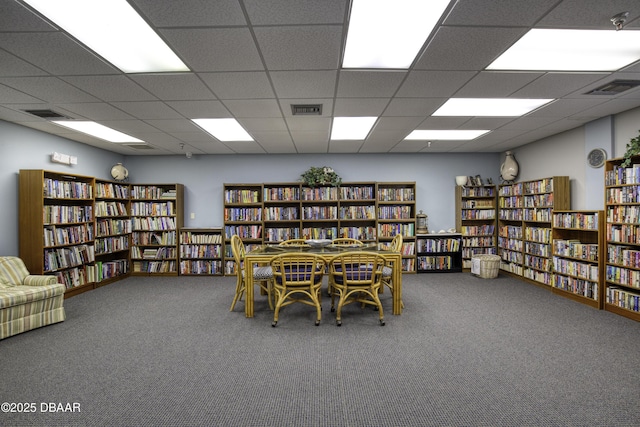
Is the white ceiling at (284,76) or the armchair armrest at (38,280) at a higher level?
the white ceiling at (284,76)

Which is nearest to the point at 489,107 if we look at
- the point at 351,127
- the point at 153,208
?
the point at 351,127

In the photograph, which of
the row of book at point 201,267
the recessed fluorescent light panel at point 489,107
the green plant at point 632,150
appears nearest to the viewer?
the green plant at point 632,150

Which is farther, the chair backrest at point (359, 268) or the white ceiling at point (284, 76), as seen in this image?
the chair backrest at point (359, 268)

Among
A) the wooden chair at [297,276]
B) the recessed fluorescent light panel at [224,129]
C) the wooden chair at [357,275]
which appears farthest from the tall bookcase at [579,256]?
the recessed fluorescent light panel at [224,129]

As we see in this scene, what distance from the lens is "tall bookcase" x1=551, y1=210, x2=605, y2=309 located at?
3791 mm

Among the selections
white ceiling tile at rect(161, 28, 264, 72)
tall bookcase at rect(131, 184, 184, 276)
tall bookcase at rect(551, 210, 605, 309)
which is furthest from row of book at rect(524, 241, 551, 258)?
tall bookcase at rect(131, 184, 184, 276)

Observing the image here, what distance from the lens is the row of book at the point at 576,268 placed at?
12.7 feet

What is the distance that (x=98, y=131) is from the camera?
455cm

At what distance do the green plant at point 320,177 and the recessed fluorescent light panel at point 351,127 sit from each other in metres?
1.04

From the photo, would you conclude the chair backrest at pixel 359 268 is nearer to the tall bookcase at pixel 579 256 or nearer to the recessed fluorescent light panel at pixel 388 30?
the recessed fluorescent light panel at pixel 388 30

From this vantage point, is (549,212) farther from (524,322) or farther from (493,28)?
(493,28)

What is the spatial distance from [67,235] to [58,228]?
159mm

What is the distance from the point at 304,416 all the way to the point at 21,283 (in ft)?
13.8

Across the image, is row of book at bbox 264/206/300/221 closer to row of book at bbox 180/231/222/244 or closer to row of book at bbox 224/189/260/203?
row of book at bbox 224/189/260/203
